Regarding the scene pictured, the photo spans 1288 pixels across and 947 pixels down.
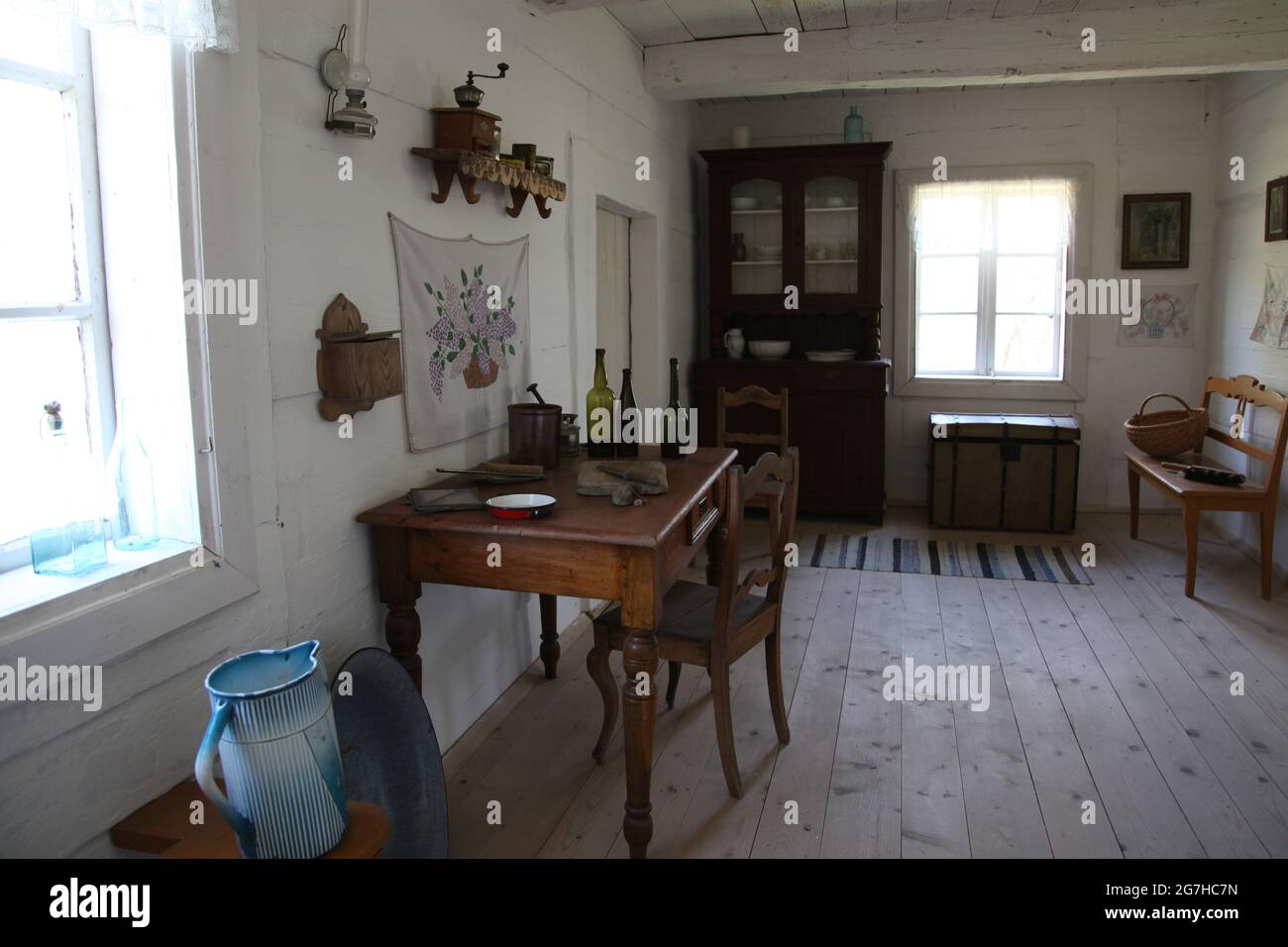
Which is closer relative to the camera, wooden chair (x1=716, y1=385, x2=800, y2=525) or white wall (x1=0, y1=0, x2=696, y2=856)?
white wall (x1=0, y1=0, x2=696, y2=856)

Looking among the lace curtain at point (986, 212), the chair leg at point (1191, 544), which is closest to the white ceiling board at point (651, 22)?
the lace curtain at point (986, 212)

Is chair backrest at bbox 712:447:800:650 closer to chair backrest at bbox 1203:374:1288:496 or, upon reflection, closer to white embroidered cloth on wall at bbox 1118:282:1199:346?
chair backrest at bbox 1203:374:1288:496

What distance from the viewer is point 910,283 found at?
625cm

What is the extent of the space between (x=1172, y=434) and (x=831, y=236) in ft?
7.21

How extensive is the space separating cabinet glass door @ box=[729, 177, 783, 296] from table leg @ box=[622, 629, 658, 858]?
13.4ft

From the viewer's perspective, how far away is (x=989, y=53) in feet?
15.1

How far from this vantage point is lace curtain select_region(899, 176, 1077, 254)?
600 cm

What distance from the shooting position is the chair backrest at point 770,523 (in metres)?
2.60

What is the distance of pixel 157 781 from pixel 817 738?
6.43 ft

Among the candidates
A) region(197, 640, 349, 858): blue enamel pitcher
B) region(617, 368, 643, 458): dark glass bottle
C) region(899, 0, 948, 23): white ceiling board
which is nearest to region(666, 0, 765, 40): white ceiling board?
region(899, 0, 948, 23): white ceiling board

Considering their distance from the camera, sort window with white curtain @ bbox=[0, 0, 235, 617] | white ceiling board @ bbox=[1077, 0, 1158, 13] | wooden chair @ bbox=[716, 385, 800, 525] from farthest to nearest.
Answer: wooden chair @ bbox=[716, 385, 800, 525]
white ceiling board @ bbox=[1077, 0, 1158, 13]
window with white curtain @ bbox=[0, 0, 235, 617]

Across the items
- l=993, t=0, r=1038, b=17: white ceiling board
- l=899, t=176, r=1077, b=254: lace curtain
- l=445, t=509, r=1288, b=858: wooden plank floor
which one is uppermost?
l=993, t=0, r=1038, b=17: white ceiling board

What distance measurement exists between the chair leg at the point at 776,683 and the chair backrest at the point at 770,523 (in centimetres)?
14

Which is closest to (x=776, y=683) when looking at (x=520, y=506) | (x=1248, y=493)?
(x=520, y=506)
